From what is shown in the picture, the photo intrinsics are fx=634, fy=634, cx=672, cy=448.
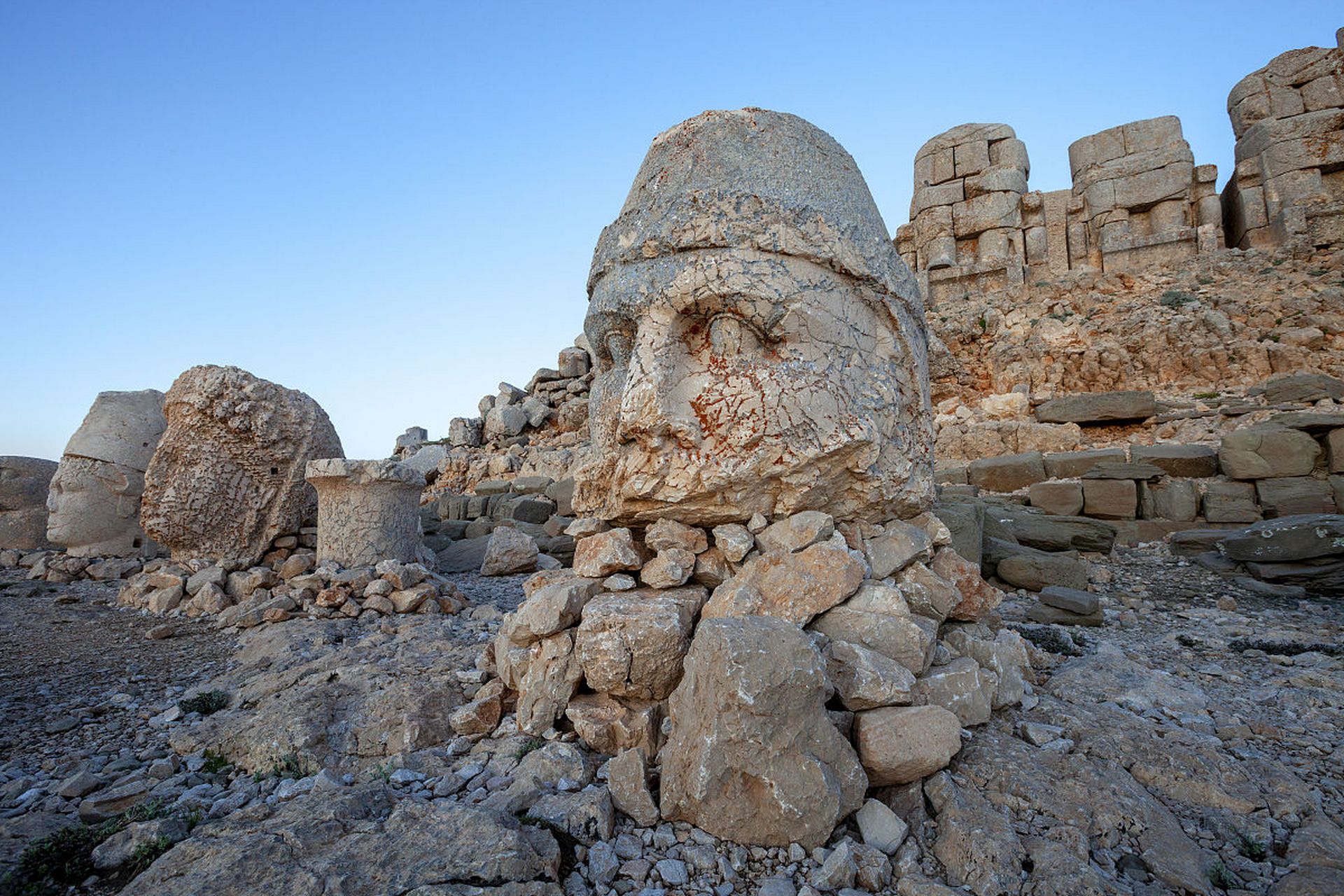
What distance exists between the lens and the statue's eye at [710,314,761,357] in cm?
256

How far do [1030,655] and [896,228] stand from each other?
18590mm

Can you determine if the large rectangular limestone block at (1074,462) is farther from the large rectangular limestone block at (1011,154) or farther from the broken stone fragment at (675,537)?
the large rectangular limestone block at (1011,154)

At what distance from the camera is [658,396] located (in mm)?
2445

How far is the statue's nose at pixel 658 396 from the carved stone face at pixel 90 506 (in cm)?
779

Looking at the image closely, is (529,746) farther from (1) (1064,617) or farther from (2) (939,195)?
(2) (939,195)

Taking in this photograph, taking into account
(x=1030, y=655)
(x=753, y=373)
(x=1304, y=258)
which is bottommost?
(x=1030, y=655)

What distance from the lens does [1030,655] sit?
315cm

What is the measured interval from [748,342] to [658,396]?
1.48 ft

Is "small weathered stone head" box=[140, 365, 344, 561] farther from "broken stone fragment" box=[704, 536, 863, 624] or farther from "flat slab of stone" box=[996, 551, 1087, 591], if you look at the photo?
"flat slab of stone" box=[996, 551, 1087, 591]

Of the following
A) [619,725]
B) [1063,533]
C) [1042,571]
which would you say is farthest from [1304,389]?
[619,725]

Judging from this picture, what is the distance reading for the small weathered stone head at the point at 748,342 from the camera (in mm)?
2449

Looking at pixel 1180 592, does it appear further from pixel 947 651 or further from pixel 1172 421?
pixel 1172 421

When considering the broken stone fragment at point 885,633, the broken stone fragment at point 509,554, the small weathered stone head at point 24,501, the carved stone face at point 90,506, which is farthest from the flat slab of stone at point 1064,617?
the small weathered stone head at point 24,501

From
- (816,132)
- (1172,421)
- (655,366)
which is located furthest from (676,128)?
(1172,421)
